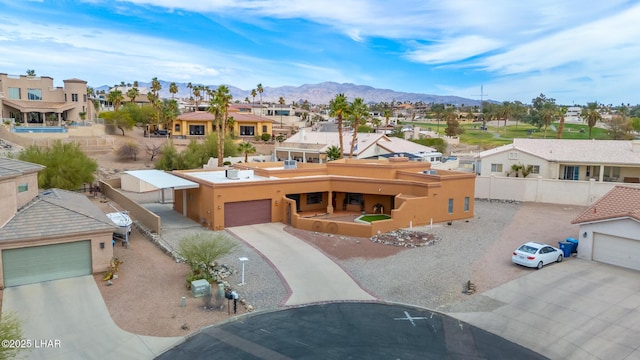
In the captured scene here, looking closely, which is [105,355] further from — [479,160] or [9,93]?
[9,93]

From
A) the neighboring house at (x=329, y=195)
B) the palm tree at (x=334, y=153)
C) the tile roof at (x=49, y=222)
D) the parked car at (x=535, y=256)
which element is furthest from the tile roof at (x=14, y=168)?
the palm tree at (x=334, y=153)

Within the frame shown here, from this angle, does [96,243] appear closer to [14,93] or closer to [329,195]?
[329,195]

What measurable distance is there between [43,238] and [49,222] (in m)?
1.10

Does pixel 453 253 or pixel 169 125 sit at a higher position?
pixel 169 125

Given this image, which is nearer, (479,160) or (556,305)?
(556,305)

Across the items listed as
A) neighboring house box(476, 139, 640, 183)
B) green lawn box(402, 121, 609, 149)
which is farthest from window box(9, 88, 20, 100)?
green lawn box(402, 121, 609, 149)

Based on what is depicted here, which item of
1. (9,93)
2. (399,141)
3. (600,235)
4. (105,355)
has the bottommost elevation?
(105,355)

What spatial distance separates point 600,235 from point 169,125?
7359 centimetres

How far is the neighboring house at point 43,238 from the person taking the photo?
2059 cm

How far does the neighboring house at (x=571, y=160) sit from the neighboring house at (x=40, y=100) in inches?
2580

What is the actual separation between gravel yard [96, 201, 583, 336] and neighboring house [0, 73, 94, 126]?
56718 mm

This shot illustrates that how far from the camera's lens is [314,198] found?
124 feet

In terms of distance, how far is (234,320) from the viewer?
17203 mm

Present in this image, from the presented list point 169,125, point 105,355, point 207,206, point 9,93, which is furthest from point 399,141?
point 9,93
